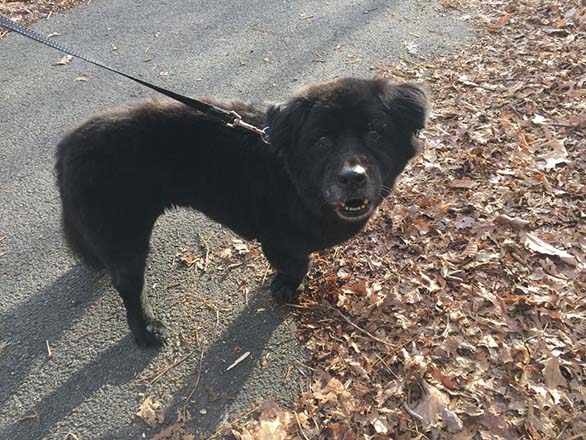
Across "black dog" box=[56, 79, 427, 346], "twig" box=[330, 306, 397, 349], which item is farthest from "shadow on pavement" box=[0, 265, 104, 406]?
"twig" box=[330, 306, 397, 349]

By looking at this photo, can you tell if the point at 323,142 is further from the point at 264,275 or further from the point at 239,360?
the point at 239,360

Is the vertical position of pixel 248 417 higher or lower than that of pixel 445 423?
lower

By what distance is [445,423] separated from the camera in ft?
8.50

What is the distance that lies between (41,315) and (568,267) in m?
3.83

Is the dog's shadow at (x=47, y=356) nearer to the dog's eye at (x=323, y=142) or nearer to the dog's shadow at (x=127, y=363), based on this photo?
the dog's shadow at (x=127, y=363)

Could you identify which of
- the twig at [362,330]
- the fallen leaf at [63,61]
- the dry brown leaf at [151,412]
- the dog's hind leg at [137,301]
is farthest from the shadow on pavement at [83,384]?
the fallen leaf at [63,61]

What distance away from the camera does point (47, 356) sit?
2.99 meters

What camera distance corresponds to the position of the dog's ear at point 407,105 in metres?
2.67

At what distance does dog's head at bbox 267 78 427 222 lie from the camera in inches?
98.4

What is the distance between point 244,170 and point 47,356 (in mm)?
1788

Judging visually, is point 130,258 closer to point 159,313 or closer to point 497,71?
point 159,313

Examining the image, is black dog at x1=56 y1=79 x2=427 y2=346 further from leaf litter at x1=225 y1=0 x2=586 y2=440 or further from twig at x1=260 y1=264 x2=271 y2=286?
leaf litter at x1=225 y1=0 x2=586 y2=440

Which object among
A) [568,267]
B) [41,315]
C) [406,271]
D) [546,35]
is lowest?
[41,315]

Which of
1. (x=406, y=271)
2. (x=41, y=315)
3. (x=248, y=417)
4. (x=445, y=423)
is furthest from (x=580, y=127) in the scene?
(x=41, y=315)
